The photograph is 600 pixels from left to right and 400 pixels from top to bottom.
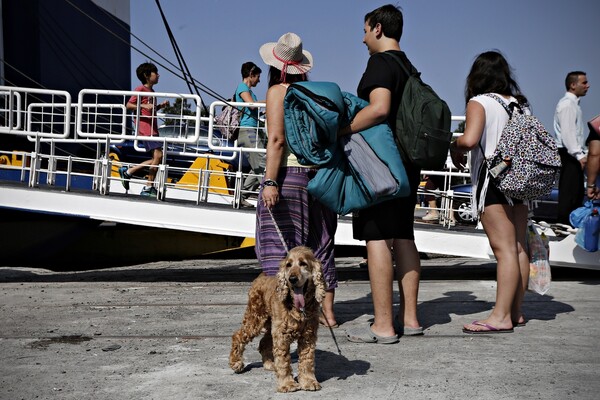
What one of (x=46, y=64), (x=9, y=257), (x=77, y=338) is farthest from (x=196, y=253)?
(x=77, y=338)

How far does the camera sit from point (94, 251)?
10.7 metres

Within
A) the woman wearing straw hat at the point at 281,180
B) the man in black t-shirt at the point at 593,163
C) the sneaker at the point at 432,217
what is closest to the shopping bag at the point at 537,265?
the woman wearing straw hat at the point at 281,180

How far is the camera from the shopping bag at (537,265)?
5.35 m

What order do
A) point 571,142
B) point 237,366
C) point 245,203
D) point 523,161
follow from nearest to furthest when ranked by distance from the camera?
point 237,366 → point 523,161 → point 571,142 → point 245,203

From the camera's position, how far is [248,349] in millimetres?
4762

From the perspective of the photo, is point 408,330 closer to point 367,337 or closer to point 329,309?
point 367,337

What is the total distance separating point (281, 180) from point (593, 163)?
3.60 metres

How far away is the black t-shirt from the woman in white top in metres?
0.47

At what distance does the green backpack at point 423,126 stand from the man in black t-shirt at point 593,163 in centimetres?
281

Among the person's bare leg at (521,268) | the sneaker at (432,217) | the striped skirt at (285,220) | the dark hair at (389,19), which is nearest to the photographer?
the striped skirt at (285,220)

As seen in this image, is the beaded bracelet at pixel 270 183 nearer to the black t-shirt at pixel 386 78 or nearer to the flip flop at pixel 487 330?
the black t-shirt at pixel 386 78

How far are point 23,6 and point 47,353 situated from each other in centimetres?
806

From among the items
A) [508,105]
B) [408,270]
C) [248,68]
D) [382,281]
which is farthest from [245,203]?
[508,105]

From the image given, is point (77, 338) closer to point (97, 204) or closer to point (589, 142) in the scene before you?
point (97, 204)
